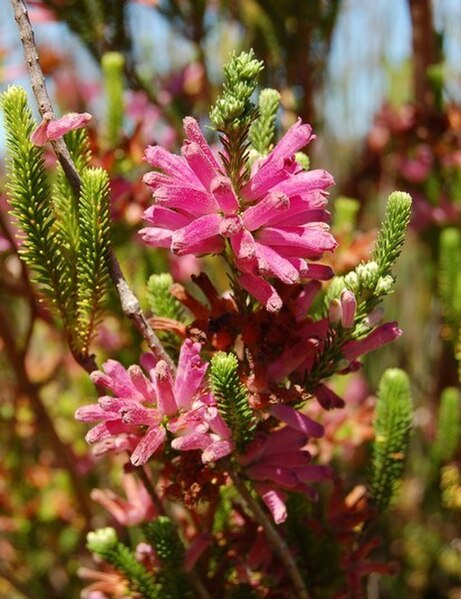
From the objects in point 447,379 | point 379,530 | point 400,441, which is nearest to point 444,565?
point 379,530

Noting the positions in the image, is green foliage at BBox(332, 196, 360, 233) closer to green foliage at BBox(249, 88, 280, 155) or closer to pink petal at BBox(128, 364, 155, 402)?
green foliage at BBox(249, 88, 280, 155)

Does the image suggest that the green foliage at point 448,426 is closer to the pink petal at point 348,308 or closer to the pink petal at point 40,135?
the pink petal at point 348,308

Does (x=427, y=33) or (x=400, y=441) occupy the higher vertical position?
(x=427, y=33)

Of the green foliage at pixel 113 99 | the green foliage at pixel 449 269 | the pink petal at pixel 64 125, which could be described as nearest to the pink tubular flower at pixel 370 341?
the pink petal at pixel 64 125

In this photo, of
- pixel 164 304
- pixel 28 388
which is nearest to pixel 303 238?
pixel 164 304

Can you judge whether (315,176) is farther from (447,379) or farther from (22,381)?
(447,379)

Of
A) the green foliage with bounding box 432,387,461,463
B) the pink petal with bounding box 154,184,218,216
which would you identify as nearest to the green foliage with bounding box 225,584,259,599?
the pink petal with bounding box 154,184,218,216
